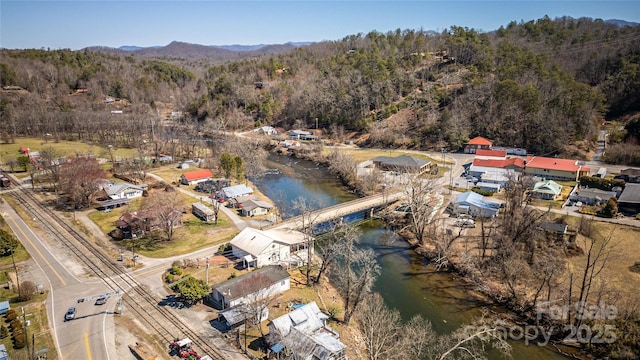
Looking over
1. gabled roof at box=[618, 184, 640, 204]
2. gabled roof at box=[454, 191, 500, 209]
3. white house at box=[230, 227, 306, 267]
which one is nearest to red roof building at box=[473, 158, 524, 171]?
gabled roof at box=[454, 191, 500, 209]

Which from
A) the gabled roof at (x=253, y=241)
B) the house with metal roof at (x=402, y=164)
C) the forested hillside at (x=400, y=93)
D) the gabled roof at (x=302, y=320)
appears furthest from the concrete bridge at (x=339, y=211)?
the forested hillside at (x=400, y=93)

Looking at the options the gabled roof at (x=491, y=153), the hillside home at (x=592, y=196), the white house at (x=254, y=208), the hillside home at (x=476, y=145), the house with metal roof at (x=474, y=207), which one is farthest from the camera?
the hillside home at (x=476, y=145)

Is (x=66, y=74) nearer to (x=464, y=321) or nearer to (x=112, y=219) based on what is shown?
(x=112, y=219)

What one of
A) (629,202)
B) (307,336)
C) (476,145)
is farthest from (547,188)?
(307,336)

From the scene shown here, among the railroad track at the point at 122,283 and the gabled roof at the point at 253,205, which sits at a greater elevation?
the gabled roof at the point at 253,205

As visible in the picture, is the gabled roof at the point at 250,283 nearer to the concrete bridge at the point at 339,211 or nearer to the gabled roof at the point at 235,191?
the concrete bridge at the point at 339,211

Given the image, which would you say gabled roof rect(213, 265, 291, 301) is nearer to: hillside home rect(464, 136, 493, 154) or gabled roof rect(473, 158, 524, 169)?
gabled roof rect(473, 158, 524, 169)

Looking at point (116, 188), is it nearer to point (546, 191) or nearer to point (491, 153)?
point (546, 191)
